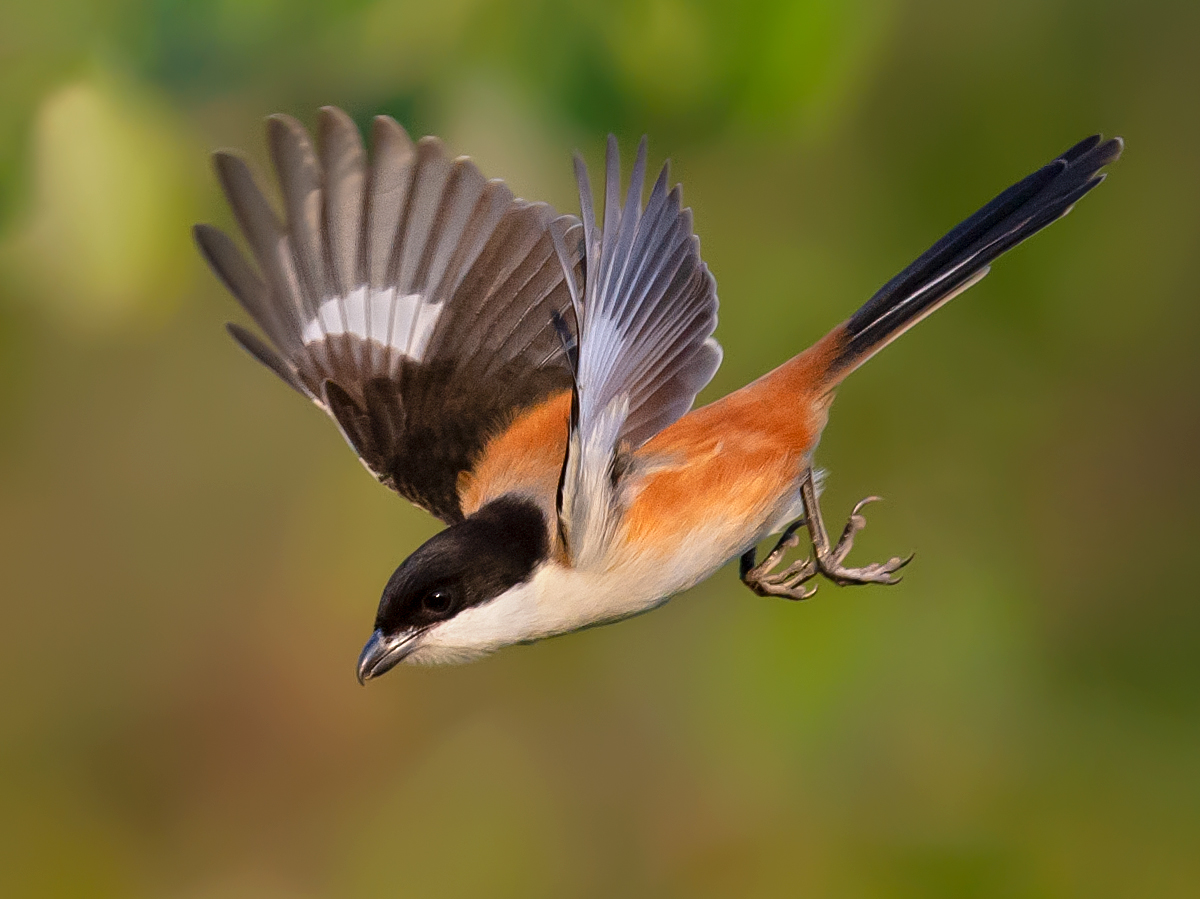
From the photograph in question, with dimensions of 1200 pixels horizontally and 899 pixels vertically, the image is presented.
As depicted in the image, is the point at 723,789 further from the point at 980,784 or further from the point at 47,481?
the point at 47,481

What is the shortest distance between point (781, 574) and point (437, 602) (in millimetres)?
715

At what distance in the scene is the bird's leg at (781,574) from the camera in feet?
8.57

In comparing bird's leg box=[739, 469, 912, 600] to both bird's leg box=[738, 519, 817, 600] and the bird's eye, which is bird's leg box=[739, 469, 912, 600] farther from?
the bird's eye

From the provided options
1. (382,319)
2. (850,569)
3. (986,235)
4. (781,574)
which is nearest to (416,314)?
(382,319)

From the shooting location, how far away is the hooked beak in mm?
2357

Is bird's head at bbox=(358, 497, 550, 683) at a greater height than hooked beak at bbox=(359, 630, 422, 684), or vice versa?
bird's head at bbox=(358, 497, 550, 683)

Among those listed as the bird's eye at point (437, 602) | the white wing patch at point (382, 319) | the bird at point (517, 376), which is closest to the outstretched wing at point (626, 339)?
the bird at point (517, 376)

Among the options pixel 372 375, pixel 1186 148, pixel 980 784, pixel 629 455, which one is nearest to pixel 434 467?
pixel 372 375

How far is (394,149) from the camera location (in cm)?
250

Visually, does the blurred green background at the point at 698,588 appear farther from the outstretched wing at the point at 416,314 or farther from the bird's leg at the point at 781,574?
the bird's leg at the point at 781,574

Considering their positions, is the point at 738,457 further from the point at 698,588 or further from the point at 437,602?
the point at 698,588

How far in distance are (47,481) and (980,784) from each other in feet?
9.96

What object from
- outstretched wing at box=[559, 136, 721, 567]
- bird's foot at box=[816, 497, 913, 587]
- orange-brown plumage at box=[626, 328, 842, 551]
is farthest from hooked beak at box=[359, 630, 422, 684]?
bird's foot at box=[816, 497, 913, 587]

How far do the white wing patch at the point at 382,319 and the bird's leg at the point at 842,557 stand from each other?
0.81 meters
